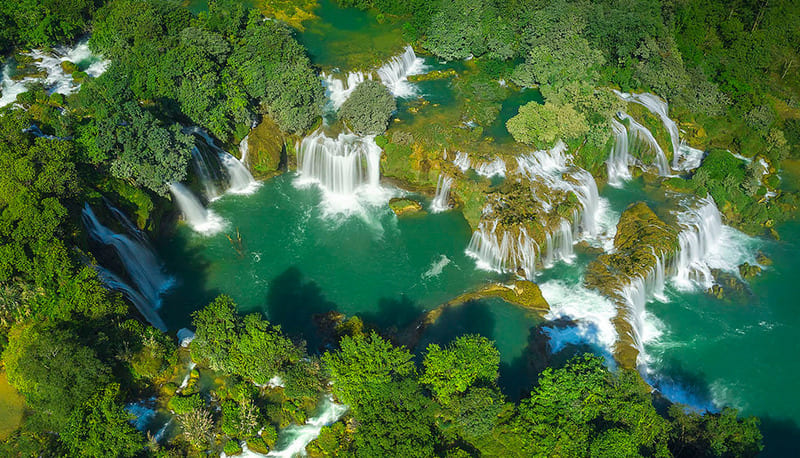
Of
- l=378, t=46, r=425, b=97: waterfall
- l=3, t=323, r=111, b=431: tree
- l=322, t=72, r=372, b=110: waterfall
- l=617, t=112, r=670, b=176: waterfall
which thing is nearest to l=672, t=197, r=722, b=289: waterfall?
l=617, t=112, r=670, b=176: waterfall

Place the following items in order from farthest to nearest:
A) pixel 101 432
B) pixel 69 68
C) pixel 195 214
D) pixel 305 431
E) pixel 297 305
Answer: pixel 69 68 < pixel 195 214 < pixel 297 305 < pixel 305 431 < pixel 101 432

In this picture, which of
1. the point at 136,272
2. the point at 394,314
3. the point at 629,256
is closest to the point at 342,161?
the point at 394,314

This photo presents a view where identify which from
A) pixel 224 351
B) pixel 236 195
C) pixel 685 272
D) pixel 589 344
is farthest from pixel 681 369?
pixel 236 195

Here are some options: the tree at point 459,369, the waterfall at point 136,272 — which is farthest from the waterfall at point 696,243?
the waterfall at point 136,272

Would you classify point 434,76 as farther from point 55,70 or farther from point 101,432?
point 101,432

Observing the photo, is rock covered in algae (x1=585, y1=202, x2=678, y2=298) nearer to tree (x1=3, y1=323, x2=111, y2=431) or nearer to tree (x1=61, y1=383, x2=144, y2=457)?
tree (x1=61, y1=383, x2=144, y2=457)

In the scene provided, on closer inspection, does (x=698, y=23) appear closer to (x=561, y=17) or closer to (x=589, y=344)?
(x=561, y=17)
